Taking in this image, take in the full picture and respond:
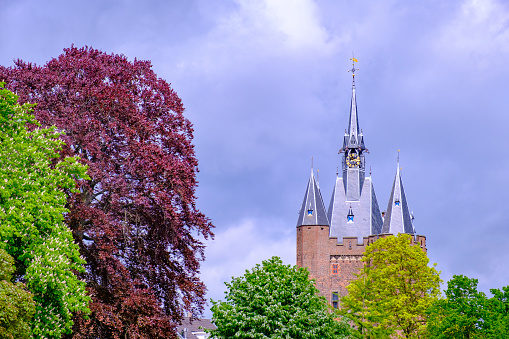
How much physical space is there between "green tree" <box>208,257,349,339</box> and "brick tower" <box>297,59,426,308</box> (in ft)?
124

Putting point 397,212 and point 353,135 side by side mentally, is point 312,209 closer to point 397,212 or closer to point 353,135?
point 397,212

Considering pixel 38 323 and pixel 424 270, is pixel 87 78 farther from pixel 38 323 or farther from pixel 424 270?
pixel 424 270

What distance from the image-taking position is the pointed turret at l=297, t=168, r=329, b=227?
241ft

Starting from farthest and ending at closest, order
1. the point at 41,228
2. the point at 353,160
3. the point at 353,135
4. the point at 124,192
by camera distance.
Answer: the point at 353,135
the point at 353,160
the point at 124,192
the point at 41,228

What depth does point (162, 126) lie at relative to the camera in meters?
28.8

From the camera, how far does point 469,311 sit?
35.8 m

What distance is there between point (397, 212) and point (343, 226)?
7137 mm

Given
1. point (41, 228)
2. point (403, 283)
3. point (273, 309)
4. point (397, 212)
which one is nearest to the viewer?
point (41, 228)

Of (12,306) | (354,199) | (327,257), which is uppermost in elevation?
(354,199)

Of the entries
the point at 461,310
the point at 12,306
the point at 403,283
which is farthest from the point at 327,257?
the point at 12,306

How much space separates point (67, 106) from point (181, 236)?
676 centimetres

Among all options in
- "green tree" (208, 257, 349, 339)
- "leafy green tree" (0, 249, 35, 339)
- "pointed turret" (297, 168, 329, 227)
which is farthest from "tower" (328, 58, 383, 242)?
"leafy green tree" (0, 249, 35, 339)

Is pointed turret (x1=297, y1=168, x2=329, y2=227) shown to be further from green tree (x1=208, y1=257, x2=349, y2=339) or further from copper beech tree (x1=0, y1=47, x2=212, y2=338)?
copper beech tree (x1=0, y1=47, x2=212, y2=338)

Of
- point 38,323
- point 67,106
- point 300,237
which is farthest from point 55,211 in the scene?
point 300,237
